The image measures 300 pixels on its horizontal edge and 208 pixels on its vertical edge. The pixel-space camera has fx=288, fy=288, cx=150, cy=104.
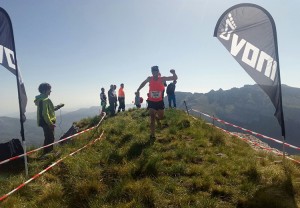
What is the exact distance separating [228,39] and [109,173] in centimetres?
568

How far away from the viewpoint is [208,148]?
438 inches

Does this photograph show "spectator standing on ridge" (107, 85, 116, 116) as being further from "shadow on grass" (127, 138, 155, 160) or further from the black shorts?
"shadow on grass" (127, 138, 155, 160)

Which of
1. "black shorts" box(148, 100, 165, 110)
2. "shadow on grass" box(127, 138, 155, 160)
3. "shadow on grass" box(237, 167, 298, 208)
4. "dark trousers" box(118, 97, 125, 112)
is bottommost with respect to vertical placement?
"shadow on grass" box(237, 167, 298, 208)

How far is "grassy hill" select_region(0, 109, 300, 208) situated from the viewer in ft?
22.2

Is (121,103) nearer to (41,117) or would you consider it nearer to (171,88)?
(171,88)

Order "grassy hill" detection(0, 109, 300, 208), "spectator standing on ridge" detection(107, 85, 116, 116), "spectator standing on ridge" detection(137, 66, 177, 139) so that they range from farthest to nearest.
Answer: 1. "spectator standing on ridge" detection(107, 85, 116, 116)
2. "spectator standing on ridge" detection(137, 66, 177, 139)
3. "grassy hill" detection(0, 109, 300, 208)

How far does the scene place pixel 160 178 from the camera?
8000 millimetres

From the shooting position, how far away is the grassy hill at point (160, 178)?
6.78 metres

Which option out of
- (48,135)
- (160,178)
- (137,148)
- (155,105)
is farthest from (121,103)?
(160,178)

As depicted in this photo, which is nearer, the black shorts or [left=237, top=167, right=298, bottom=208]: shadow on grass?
[left=237, top=167, right=298, bottom=208]: shadow on grass

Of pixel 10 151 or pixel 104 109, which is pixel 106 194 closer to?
pixel 10 151

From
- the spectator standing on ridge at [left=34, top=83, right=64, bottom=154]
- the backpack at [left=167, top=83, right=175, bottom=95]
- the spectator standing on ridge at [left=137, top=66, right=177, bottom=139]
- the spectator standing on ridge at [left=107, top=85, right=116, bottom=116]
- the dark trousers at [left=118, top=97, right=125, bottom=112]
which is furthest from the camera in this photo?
the dark trousers at [left=118, top=97, right=125, bottom=112]

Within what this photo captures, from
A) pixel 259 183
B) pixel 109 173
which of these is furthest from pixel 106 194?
pixel 259 183

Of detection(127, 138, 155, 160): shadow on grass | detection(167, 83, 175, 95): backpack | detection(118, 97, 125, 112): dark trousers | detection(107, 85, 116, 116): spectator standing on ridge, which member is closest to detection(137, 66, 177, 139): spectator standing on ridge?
detection(127, 138, 155, 160): shadow on grass
